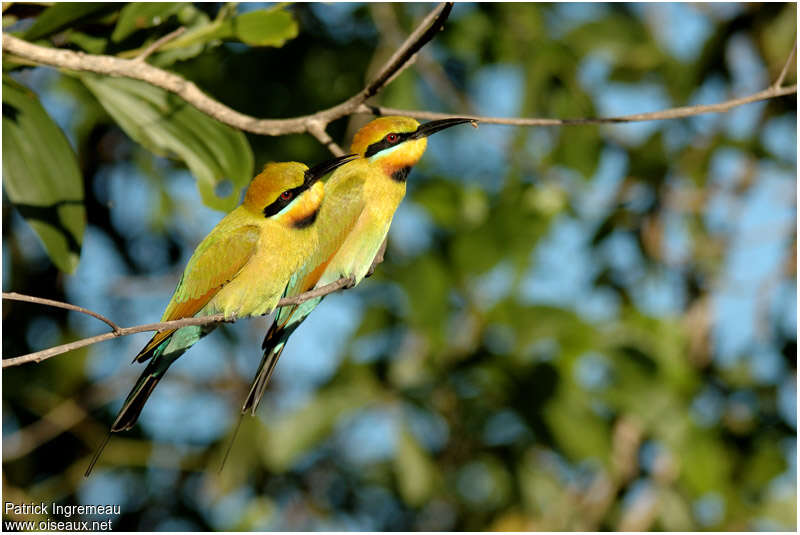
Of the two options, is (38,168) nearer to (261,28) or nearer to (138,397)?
(261,28)

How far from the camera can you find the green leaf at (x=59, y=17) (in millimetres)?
1398

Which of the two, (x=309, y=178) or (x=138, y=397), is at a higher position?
(x=309, y=178)

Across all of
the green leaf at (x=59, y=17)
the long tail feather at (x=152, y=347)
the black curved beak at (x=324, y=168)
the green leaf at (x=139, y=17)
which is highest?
the green leaf at (x=59, y=17)

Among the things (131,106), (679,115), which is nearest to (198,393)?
(131,106)

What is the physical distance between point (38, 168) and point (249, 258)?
658 millimetres

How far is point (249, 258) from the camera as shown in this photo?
91 cm

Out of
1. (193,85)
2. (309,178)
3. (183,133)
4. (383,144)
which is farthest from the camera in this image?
(183,133)

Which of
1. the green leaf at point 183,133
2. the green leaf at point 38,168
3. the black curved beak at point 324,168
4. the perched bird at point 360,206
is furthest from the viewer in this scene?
the green leaf at point 38,168

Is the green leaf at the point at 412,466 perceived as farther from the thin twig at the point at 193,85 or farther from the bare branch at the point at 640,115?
the bare branch at the point at 640,115

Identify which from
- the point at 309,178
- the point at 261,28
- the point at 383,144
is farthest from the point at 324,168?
the point at 261,28

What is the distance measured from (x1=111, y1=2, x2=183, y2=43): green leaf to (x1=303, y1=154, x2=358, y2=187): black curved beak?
73cm

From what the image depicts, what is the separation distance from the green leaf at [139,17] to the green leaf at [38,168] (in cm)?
17

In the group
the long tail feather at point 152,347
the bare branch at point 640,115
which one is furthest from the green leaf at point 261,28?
the long tail feather at point 152,347

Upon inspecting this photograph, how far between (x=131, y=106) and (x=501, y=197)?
1895 mm
